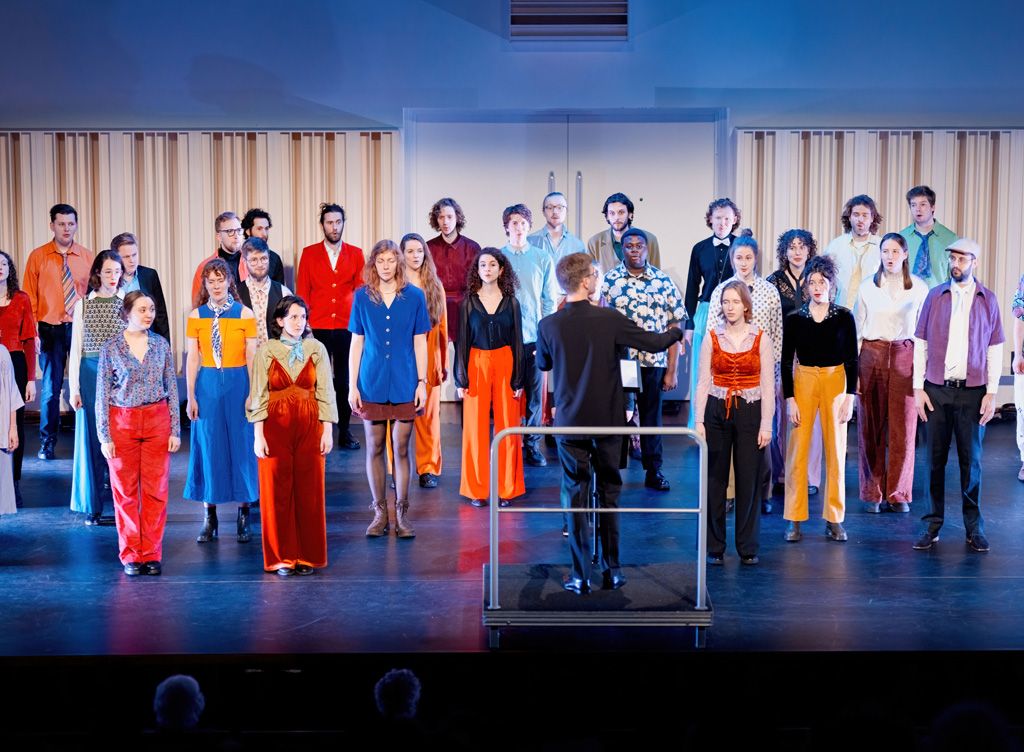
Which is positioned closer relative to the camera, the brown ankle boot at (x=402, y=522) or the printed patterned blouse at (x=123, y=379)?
the printed patterned blouse at (x=123, y=379)

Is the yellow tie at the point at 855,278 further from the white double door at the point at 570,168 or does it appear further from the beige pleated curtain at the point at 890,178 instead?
the white double door at the point at 570,168

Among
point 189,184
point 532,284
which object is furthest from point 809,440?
point 189,184

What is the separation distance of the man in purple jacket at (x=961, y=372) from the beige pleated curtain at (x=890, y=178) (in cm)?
383

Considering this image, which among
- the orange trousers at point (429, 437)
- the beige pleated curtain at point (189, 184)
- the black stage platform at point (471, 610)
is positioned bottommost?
the black stage platform at point (471, 610)

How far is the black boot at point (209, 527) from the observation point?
6.53 meters

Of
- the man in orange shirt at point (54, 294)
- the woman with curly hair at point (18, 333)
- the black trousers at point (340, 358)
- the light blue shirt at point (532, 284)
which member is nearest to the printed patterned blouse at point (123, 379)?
the woman with curly hair at point (18, 333)

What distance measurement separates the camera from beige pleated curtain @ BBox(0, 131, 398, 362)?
10.0m

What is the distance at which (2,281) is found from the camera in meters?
7.09

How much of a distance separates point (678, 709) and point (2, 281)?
4640mm

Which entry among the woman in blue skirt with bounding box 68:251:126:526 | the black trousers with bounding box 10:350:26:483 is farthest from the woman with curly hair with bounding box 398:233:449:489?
the black trousers with bounding box 10:350:26:483

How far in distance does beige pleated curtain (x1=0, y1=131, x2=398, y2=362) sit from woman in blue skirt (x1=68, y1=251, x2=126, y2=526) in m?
3.25

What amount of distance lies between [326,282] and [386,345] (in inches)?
100

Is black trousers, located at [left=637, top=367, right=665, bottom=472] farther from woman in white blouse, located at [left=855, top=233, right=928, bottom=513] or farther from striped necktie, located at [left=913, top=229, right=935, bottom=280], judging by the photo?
striped necktie, located at [left=913, top=229, right=935, bottom=280]

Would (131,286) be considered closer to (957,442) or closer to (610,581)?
(610,581)
